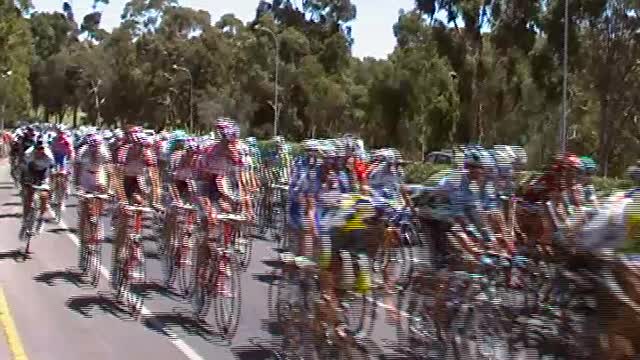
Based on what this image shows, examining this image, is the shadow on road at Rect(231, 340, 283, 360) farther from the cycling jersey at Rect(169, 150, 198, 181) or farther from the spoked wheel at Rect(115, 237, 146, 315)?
the cycling jersey at Rect(169, 150, 198, 181)

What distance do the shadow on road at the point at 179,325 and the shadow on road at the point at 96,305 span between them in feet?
0.97

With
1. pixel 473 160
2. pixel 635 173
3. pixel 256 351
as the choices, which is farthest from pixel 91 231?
pixel 635 173

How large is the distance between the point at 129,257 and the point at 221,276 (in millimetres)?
1797

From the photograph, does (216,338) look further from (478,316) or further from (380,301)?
(478,316)

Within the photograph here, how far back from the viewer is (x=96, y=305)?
10.3 meters

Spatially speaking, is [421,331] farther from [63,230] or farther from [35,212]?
[63,230]

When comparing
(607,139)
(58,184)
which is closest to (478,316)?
(58,184)

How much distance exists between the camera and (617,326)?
5051mm

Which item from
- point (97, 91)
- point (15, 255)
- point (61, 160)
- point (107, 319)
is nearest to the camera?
point (107, 319)

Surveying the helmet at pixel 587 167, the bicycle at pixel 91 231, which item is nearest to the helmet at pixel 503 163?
the helmet at pixel 587 167

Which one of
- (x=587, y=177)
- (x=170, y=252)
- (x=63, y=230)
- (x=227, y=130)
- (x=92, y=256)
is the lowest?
(x=63, y=230)

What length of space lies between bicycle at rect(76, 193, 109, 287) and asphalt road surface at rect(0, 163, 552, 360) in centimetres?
21

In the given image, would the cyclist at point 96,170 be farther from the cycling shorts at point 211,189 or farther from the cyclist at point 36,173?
the cycling shorts at point 211,189

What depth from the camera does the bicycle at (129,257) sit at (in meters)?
10.5
